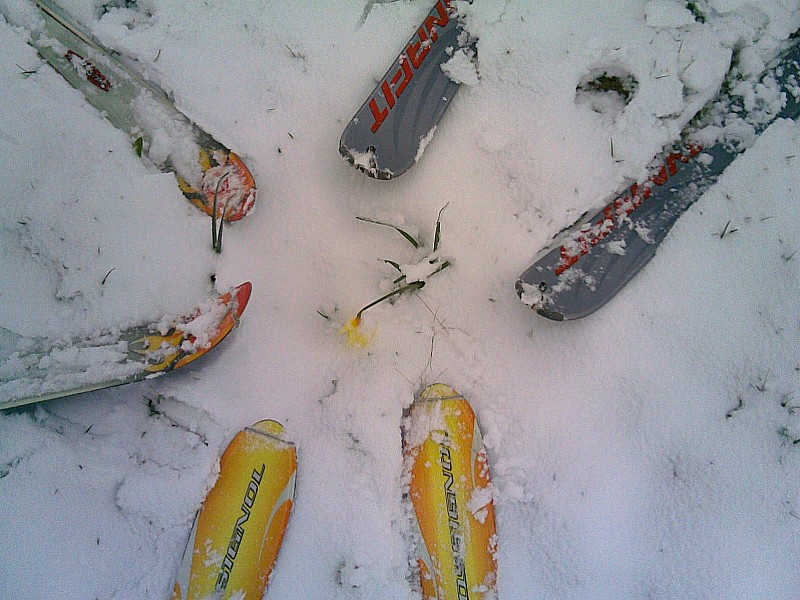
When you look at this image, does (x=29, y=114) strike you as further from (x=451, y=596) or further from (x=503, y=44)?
(x=451, y=596)

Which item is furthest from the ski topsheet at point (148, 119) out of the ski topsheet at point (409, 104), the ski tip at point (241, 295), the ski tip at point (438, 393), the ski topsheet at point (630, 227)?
the ski topsheet at point (630, 227)

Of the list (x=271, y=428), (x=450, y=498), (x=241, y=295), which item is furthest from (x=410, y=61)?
(x=450, y=498)

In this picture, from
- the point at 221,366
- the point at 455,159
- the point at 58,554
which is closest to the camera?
the point at 58,554

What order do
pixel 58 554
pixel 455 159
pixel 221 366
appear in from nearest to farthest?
pixel 58 554, pixel 221 366, pixel 455 159

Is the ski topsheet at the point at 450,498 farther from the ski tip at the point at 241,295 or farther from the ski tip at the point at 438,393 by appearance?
the ski tip at the point at 241,295

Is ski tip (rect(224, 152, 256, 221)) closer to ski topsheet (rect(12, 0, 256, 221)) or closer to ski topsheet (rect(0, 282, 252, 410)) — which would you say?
ski topsheet (rect(12, 0, 256, 221))

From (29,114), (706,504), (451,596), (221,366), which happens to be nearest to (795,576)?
(706,504)
